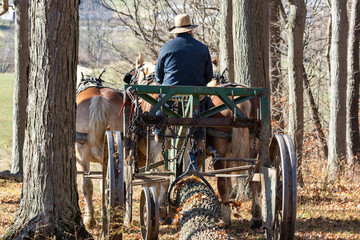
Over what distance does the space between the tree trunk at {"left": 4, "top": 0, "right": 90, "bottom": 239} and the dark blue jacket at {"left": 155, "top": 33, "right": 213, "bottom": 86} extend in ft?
5.53

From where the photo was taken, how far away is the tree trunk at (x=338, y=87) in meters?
13.9

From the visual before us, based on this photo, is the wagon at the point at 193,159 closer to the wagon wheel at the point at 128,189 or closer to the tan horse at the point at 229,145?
the wagon wheel at the point at 128,189

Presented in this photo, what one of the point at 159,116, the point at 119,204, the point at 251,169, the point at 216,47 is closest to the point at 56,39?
the point at 159,116

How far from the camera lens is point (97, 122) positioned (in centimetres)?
910

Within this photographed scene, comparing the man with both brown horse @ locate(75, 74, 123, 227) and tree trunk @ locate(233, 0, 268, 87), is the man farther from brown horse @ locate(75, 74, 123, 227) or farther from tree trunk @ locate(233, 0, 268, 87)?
tree trunk @ locate(233, 0, 268, 87)

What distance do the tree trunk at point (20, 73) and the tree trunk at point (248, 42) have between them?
7069 millimetres

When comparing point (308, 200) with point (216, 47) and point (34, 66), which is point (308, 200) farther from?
point (216, 47)

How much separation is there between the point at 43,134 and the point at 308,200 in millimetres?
6110

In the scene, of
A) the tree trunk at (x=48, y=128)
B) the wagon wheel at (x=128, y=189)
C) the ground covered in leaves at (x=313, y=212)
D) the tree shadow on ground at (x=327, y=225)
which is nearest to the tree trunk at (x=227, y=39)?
the ground covered in leaves at (x=313, y=212)

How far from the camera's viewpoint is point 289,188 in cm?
562

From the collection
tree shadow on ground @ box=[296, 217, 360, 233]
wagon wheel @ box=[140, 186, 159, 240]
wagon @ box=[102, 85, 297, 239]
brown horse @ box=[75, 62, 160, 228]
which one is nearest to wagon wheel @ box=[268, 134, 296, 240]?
wagon @ box=[102, 85, 297, 239]

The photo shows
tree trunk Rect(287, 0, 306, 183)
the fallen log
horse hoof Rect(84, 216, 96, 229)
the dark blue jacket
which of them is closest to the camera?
the fallen log

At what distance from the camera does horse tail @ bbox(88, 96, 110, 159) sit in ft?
29.8

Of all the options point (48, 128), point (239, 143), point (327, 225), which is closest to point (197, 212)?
point (48, 128)
